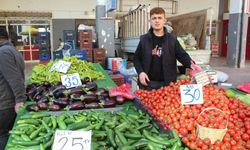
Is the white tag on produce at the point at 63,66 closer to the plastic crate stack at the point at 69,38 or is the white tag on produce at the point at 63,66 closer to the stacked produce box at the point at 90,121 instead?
the stacked produce box at the point at 90,121

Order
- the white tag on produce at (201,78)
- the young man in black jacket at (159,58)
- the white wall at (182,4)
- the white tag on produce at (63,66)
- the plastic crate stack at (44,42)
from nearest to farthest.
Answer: the white tag on produce at (201,78) < the young man in black jacket at (159,58) < the white tag on produce at (63,66) < the plastic crate stack at (44,42) < the white wall at (182,4)

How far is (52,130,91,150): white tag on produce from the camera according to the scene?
61.9 inches

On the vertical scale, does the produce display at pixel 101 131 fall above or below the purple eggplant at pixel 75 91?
below

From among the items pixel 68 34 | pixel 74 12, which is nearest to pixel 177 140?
pixel 68 34

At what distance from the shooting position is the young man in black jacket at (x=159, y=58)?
3.45 meters

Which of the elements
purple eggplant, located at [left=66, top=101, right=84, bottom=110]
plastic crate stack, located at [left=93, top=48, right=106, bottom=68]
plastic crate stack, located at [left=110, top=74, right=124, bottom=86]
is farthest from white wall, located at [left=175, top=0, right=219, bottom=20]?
purple eggplant, located at [left=66, top=101, right=84, bottom=110]

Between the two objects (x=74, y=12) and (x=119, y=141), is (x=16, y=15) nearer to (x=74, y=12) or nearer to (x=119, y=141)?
(x=74, y=12)

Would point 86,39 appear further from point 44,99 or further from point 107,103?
point 107,103

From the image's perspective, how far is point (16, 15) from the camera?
1445cm

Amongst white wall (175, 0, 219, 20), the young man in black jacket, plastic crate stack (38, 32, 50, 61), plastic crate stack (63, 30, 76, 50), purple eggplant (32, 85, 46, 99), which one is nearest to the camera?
purple eggplant (32, 85, 46, 99)

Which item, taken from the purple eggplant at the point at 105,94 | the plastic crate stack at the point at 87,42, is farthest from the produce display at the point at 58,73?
the plastic crate stack at the point at 87,42

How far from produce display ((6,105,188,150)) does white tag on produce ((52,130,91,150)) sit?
0.14 m

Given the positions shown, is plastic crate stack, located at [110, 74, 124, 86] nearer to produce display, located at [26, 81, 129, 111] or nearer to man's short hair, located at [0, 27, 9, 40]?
produce display, located at [26, 81, 129, 111]

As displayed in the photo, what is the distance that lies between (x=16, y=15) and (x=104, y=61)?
8.71 meters
